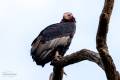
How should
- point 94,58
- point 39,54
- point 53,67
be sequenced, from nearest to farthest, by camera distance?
point 94,58 < point 53,67 < point 39,54

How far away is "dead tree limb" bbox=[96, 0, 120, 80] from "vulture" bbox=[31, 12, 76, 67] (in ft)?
11.5

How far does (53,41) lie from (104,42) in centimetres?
492

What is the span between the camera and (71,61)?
27.7 feet

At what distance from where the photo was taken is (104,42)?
7.08 metres

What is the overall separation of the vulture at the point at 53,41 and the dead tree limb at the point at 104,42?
3.51 m

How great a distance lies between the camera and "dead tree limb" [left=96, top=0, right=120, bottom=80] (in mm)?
6910

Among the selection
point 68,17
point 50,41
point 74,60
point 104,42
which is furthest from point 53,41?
point 104,42

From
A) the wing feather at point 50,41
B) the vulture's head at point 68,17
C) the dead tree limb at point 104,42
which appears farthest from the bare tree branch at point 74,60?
the vulture's head at point 68,17

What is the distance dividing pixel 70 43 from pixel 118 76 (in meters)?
5.05

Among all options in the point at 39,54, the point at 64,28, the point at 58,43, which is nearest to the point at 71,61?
the point at 39,54

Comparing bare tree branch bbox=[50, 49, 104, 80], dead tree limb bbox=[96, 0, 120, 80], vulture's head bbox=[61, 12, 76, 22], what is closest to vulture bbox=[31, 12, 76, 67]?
vulture's head bbox=[61, 12, 76, 22]

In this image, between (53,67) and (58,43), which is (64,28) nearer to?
(58,43)

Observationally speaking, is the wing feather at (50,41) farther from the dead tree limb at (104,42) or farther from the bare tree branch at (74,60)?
the dead tree limb at (104,42)

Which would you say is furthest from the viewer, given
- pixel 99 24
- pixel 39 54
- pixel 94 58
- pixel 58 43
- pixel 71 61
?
pixel 58 43
